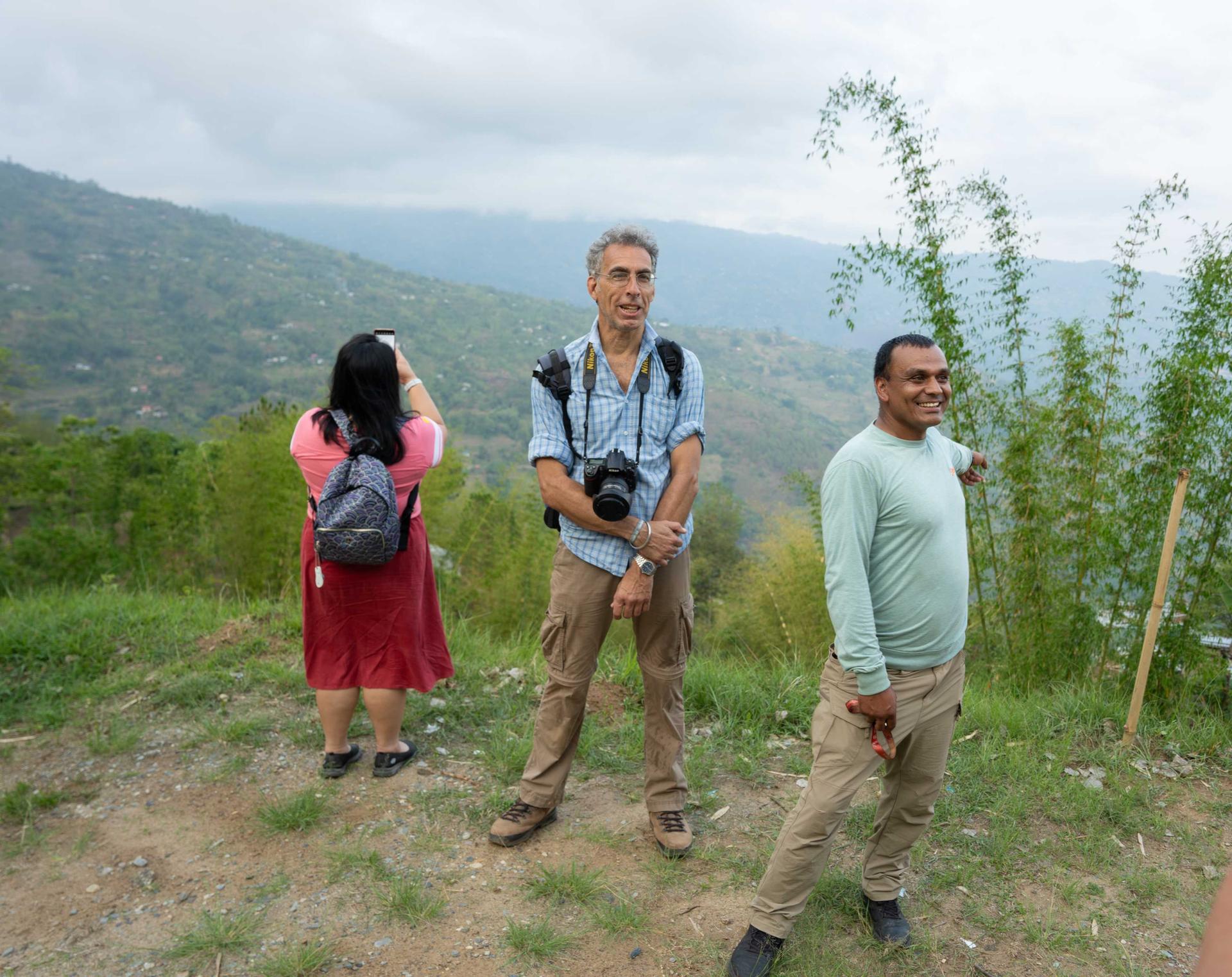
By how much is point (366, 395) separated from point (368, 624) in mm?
899

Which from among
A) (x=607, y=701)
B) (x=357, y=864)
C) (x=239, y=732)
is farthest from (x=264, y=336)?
(x=357, y=864)

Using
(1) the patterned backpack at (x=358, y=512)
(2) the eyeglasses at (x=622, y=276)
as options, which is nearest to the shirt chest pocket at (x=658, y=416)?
(2) the eyeglasses at (x=622, y=276)

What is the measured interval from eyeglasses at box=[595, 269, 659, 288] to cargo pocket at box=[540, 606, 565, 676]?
3.52ft

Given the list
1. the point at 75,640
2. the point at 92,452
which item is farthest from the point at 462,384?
A: the point at 75,640

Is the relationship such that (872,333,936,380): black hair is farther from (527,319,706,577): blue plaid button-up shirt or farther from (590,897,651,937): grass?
(590,897,651,937): grass

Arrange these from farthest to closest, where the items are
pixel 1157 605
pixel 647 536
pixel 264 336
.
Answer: pixel 264 336 → pixel 1157 605 → pixel 647 536

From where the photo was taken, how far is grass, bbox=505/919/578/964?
2375mm

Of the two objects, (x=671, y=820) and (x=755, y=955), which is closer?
(x=755, y=955)

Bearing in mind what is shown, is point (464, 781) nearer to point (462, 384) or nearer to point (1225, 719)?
point (1225, 719)

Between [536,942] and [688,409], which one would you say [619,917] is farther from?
[688,409]

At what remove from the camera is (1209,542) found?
13.0 ft

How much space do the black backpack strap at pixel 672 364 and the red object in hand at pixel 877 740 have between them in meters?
1.12

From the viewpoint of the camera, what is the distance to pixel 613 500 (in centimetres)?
235

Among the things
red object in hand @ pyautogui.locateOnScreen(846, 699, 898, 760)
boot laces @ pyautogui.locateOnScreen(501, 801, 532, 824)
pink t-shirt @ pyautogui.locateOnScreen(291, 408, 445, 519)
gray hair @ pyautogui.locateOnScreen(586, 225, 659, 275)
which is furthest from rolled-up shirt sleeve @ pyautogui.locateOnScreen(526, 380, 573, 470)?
boot laces @ pyautogui.locateOnScreen(501, 801, 532, 824)
